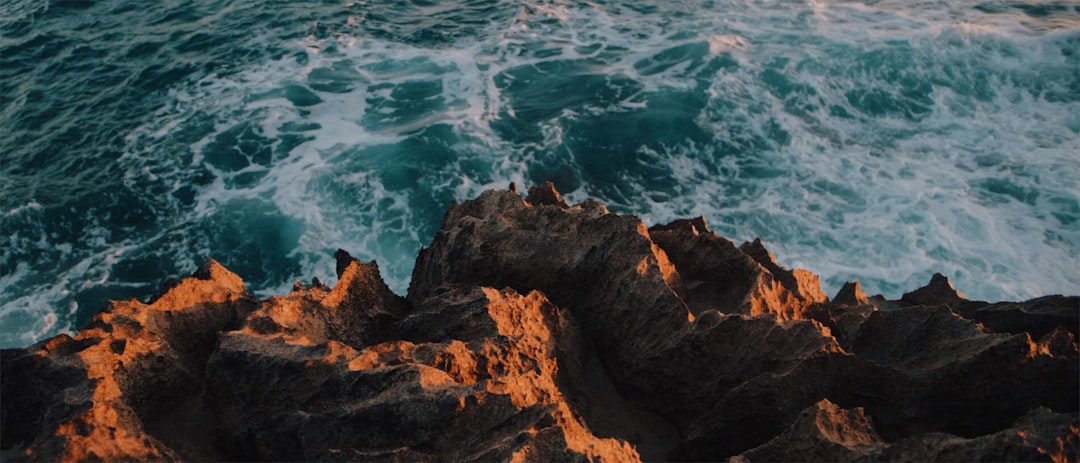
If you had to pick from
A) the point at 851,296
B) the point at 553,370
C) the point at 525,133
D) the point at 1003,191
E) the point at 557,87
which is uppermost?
the point at 553,370

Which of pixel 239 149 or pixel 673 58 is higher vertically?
pixel 673 58

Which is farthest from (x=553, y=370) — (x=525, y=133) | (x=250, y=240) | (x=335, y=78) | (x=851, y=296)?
(x=335, y=78)

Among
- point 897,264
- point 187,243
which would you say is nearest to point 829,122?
point 897,264

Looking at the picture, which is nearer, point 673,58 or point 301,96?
point 301,96

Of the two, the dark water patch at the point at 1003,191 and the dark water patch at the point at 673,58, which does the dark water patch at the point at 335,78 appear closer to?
the dark water patch at the point at 673,58

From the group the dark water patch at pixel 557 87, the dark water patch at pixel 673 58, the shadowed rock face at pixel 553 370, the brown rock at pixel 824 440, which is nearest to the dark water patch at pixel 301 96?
the dark water patch at pixel 557 87

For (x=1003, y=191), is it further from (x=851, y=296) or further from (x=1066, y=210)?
(x=851, y=296)
